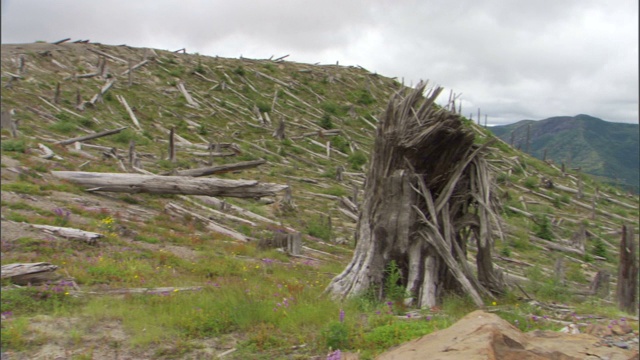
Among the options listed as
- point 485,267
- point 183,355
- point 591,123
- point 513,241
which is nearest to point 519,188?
point 513,241

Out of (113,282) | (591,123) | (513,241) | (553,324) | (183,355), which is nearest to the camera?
(183,355)

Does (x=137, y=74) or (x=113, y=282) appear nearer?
(x=113, y=282)

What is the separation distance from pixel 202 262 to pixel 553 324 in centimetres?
582

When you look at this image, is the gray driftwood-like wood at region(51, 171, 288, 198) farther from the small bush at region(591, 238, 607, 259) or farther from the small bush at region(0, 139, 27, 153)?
the small bush at region(591, 238, 607, 259)

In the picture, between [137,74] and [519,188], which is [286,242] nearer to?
[519,188]

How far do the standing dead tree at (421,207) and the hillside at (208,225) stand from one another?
0.47m

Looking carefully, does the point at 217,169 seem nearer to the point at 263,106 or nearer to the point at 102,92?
the point at 102,92

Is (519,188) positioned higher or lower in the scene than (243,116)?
lower

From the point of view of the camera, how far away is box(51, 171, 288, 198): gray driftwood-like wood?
12.7 metres

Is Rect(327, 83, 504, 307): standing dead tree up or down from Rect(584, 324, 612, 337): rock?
up

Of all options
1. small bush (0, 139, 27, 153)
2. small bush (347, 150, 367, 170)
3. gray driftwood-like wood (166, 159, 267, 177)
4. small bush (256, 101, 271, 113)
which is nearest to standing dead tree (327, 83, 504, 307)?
gray driftwood-like wood (166, 159, 267, 177)

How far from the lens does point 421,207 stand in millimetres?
7520

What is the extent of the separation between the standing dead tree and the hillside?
1.55 feet

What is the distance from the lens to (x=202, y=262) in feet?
29.6
